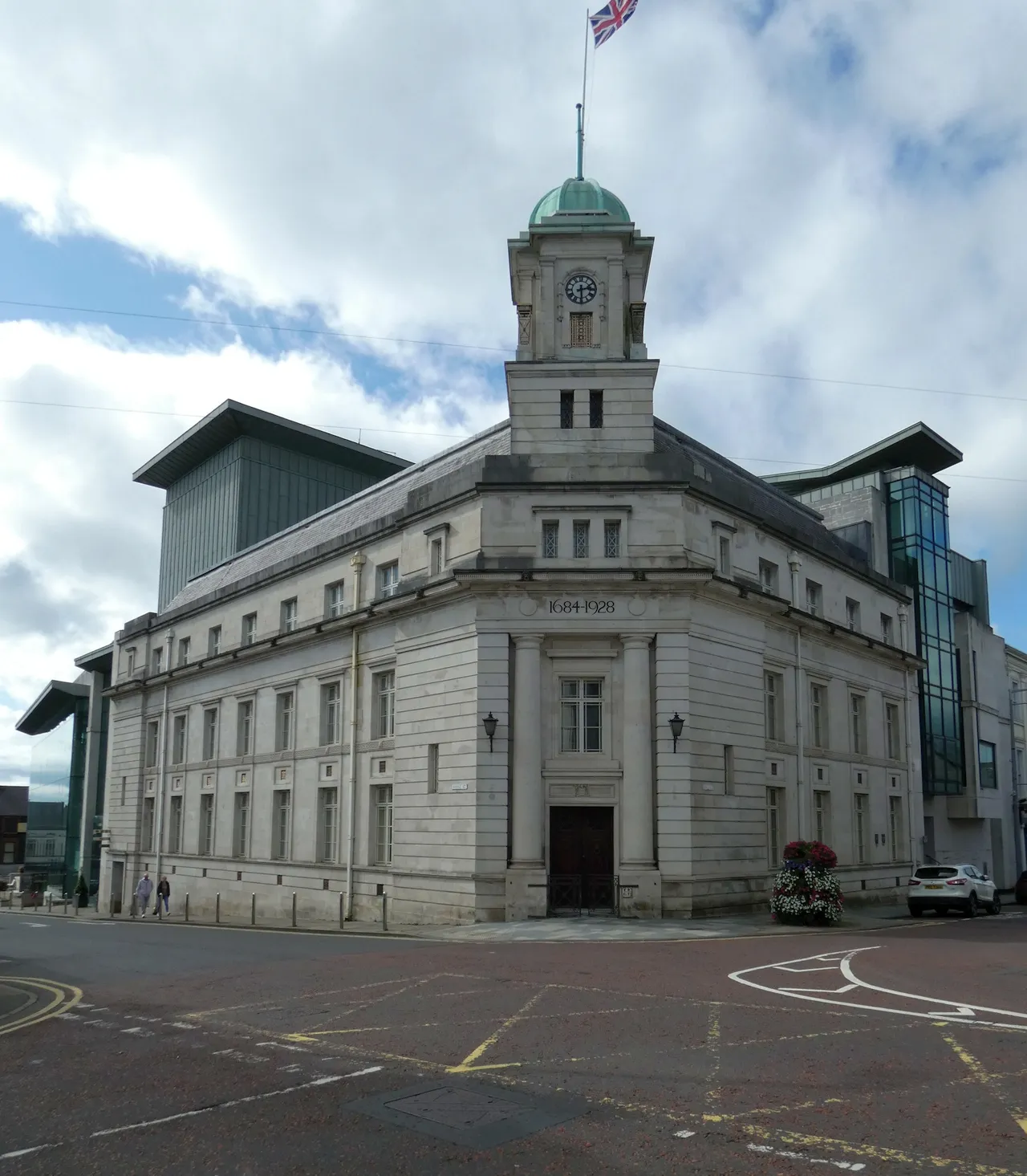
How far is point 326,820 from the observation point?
3625 cm

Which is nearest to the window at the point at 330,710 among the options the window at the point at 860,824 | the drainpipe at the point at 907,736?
the window at the point at 860,824

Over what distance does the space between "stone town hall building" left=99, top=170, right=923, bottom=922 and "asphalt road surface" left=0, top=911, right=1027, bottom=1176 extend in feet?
32.3

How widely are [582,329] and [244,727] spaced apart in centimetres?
2092

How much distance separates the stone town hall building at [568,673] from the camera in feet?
90.9

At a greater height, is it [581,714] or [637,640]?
[637,640]

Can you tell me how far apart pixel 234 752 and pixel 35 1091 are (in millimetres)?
33912

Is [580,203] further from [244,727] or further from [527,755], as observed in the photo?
[244,727]

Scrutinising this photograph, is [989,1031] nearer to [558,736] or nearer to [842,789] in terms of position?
[558,736]

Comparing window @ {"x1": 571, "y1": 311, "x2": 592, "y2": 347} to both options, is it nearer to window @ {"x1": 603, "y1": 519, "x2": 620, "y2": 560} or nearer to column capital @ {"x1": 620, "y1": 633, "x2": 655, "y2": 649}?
window @ {"x1": 603, "y1": 519, "x2": 620, "y2": 560}

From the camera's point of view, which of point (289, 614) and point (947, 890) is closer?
point (947, 890)

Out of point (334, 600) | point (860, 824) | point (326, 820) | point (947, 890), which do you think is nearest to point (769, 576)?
point (947, 890)

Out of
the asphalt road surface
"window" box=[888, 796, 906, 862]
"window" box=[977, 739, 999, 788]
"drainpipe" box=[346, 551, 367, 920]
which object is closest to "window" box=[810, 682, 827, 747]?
"window" box=[888, 796, 906, 862]

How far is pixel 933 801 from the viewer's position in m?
49.1

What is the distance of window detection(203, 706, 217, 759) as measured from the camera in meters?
44.6
